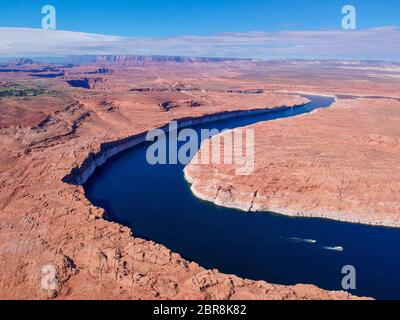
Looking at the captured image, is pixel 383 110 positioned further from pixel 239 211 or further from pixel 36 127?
pixel 36 127

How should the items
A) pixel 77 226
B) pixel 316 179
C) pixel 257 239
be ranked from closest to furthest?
pixel 77 226, pixel 257 239, pixel 316 179

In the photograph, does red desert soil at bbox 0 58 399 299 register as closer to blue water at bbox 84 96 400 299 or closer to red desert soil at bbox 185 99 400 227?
red desert soil at bbox 185 99 400 227

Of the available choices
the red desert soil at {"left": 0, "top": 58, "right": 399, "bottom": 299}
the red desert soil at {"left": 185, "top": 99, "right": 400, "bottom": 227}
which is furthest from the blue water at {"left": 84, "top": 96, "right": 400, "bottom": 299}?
the red desert soil at {"left": 0, "top": 58, "right": 399, "bottom": 299}

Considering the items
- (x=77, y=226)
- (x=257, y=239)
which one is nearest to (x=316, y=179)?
(x=257, y=239)

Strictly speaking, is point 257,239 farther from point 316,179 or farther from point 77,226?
point 77,226

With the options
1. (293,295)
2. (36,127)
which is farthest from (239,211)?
(36,127)
